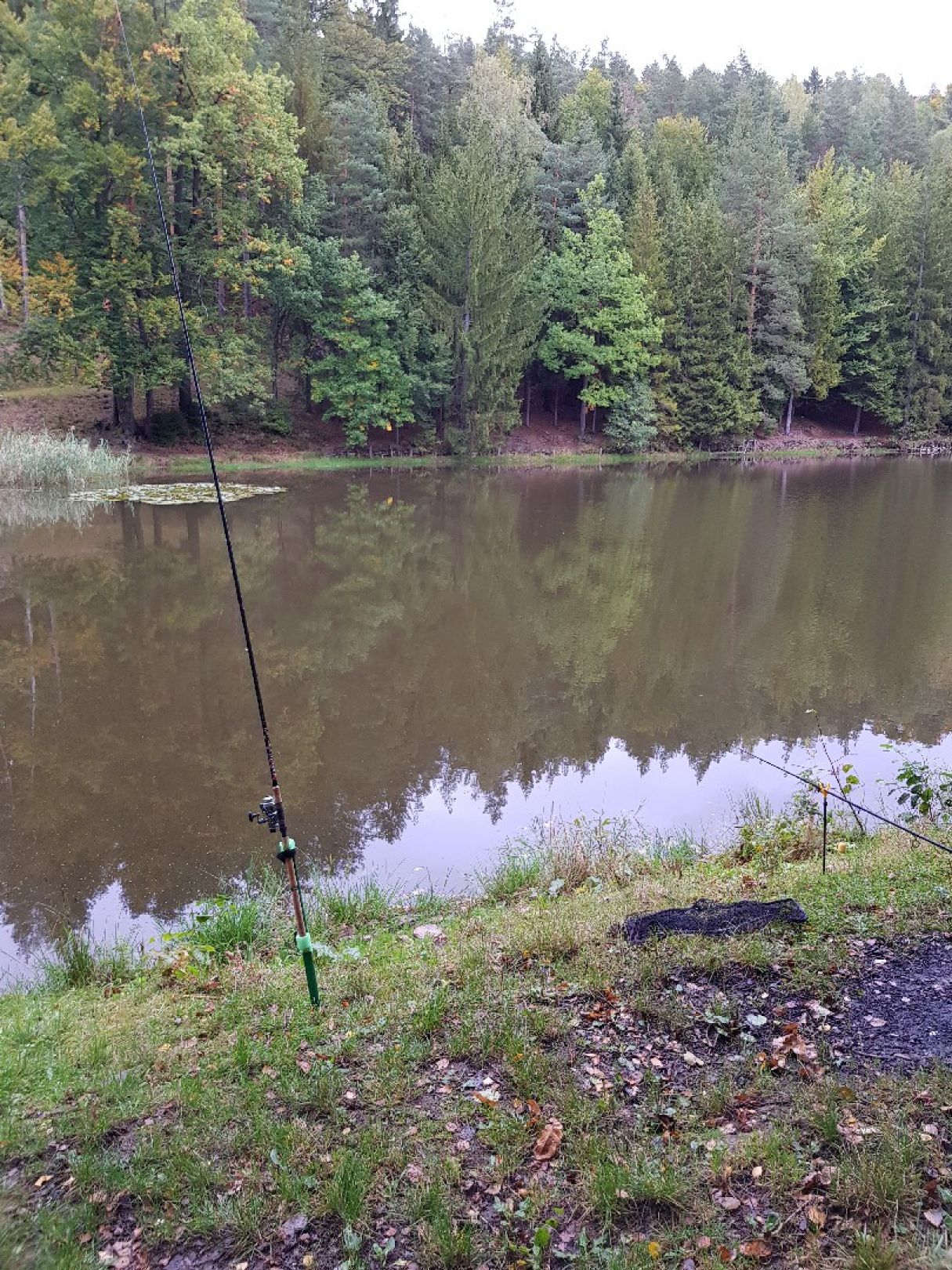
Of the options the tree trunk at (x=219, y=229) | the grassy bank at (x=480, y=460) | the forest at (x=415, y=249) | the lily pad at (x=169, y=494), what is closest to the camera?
the lily pad at (x=169, y=494)

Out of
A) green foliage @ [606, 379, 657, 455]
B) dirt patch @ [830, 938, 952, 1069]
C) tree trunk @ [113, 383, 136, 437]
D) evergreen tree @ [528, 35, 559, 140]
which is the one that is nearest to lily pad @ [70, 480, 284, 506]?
tree trunk @ [113, 383, 136, 437]

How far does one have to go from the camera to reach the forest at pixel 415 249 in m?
27.5

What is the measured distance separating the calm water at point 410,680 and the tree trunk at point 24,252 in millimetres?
13037

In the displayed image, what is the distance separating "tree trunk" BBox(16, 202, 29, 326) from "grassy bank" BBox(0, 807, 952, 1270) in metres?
31.7

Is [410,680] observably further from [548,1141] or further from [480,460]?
[480,460]

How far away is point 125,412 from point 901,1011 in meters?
30.6

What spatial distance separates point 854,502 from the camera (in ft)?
84.4

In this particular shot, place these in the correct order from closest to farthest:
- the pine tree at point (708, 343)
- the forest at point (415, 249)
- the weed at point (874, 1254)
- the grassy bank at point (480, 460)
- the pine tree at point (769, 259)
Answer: the weed at point (874, 1254)
the forest at point (415, 249)
the grassy bank at point (480, 460)
the pine tree at point (708, 343)
the pine tree at point (769, 259)

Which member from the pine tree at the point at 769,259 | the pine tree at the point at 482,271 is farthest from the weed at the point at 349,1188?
the pine tree at the point at 769,259

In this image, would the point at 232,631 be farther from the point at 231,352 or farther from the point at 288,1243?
the point at 231,352

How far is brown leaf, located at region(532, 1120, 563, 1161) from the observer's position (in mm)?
2963

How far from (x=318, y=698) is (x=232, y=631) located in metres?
3.00

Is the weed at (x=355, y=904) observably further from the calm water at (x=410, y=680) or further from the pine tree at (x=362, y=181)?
the pine tree at (x=362, y=181)

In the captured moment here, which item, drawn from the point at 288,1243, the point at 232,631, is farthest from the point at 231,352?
the point at 288,1243
